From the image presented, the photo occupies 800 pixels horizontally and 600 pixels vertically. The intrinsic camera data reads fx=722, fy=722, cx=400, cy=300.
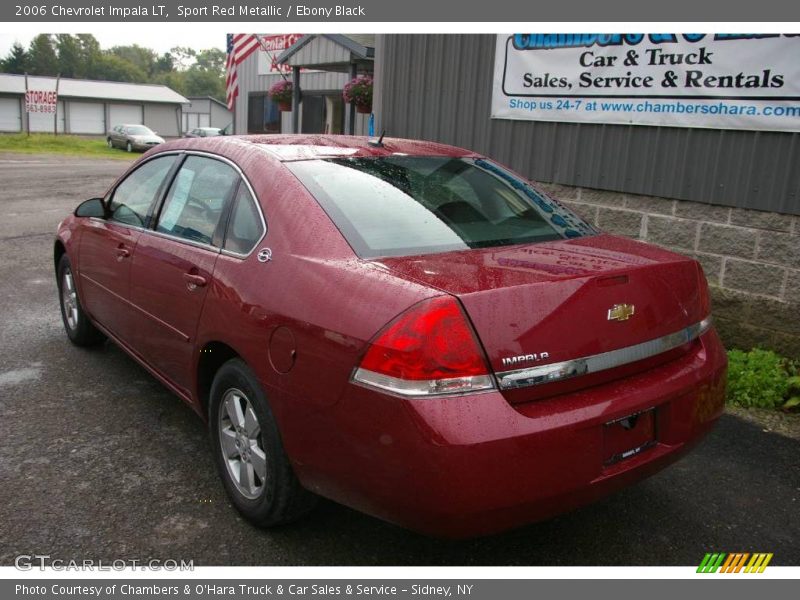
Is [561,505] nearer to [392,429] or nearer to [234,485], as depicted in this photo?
[392,429]

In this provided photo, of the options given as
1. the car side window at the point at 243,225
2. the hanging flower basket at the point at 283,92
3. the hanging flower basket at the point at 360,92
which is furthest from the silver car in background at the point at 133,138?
the car side window at the point at 243,225

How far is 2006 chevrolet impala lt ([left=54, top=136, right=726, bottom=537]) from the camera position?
2283mm

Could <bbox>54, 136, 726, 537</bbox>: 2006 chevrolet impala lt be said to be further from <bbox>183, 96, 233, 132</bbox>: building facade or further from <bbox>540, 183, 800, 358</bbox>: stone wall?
<bbox>183, 96, 233, 132</bbox>: building facade

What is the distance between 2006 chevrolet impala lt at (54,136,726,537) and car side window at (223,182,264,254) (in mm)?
15

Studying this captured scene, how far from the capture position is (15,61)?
90.3m

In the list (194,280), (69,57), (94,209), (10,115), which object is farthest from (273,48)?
(69,57)

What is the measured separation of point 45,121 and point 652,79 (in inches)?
2242

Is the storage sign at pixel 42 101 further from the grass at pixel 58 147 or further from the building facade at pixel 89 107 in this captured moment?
the building facade at pixel 89 107

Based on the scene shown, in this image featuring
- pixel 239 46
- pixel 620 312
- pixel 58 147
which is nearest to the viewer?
pixel 620 312

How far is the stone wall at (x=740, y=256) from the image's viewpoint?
493cm

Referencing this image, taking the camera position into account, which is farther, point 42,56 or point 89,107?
point 42,56

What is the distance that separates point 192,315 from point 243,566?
1.16 metres
